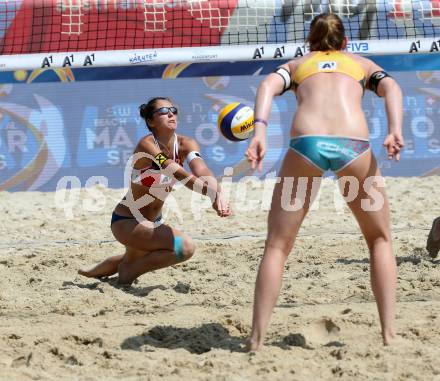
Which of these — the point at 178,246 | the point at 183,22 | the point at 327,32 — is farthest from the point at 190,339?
the point at 183,22

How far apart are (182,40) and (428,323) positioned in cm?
591

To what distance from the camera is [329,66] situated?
393 cm

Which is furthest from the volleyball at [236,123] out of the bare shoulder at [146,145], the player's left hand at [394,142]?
the player's left hand at [394,142]

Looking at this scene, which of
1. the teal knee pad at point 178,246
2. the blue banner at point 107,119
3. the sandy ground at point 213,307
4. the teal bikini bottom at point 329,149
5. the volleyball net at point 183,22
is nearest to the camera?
the sandy ground at point 213,307

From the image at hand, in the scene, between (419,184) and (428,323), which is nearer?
(428,323)

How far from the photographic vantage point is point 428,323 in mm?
4277

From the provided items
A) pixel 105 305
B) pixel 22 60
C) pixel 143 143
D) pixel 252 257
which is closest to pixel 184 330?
pixel 105 305

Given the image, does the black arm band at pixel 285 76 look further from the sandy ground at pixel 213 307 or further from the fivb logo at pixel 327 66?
the sandy ground at pixel 213 307

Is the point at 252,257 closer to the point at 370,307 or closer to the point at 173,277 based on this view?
the point at 173,277

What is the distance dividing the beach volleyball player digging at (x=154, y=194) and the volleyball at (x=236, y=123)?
0.86 ft

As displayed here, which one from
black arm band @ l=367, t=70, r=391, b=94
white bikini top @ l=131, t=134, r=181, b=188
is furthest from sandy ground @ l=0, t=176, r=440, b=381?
black arm band @ l=367, t=70, r=391, b=94

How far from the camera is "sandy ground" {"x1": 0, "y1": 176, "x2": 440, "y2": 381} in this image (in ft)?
12.0

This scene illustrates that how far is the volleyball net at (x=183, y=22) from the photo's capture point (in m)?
9.24

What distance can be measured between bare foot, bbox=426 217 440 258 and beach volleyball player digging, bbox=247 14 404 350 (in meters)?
2.31
